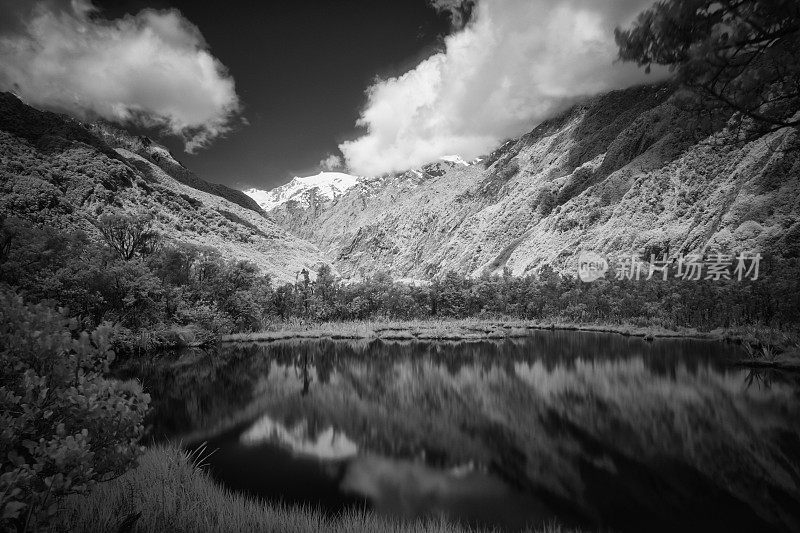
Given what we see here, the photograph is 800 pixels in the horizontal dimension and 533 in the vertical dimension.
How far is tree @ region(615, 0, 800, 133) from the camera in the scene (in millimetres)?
→ 4809

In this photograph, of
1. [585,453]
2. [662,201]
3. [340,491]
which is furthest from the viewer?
[662,201]

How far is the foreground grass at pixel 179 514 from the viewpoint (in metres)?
6.75

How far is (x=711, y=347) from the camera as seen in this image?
4144 centimetres

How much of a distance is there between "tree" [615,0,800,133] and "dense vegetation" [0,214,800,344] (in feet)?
66.9

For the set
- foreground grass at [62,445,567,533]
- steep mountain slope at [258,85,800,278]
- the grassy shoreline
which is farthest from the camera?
steep mountain slope at [258,85,800,278]

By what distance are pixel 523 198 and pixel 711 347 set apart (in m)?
146

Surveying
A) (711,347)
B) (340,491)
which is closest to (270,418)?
(340,491)

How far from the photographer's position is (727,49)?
5.13 m

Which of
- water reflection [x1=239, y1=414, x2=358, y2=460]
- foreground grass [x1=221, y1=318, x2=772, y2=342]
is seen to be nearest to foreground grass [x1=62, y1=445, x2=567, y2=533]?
water reflection [x1=239, y1=414, x2=358, y2=460]

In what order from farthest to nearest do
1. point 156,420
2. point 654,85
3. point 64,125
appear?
point 654,85 < point 64,125 < point 156,420

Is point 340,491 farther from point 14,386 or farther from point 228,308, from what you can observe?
point 228,308

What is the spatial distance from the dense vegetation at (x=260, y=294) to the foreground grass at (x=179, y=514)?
37.8 ft

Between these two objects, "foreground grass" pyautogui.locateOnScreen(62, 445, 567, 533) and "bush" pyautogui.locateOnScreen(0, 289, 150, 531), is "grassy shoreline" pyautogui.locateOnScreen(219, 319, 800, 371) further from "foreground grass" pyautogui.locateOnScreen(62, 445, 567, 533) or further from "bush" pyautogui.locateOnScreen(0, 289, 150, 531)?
"bush" pyautogui.locateOnScreen(0, 289, 150, 531)

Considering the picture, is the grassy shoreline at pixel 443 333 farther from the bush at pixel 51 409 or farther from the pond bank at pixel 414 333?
the bush at pixel 51 409
